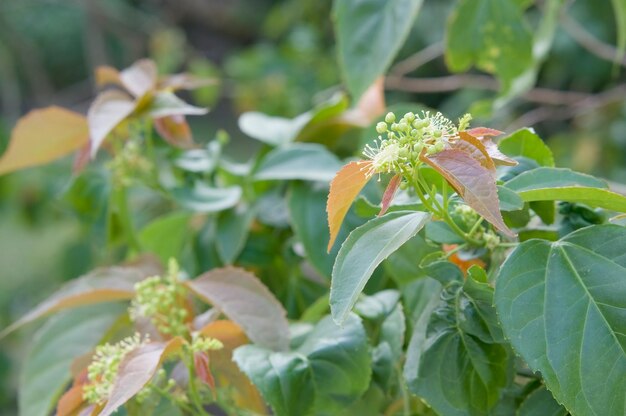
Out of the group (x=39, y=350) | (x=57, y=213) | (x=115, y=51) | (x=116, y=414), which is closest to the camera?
(x=116, y=414)

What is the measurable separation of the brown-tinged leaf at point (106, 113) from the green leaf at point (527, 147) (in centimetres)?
29

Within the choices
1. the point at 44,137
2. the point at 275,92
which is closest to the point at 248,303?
the point at 44,137

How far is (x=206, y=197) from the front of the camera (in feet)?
2.27

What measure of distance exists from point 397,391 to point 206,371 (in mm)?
165

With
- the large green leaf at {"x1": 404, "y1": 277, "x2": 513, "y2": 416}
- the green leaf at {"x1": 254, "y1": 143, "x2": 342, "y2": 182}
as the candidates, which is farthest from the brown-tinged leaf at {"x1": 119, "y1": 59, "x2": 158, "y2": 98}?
the large green leaf at {"x1": 404, "y1": 277, "x2": 513, "y2": 416}

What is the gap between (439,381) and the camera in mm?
414

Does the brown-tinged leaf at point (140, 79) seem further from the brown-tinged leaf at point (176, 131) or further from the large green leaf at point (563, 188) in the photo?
the large green leaf at point (563, 188)

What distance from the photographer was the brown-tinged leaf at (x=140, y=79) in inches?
26.0

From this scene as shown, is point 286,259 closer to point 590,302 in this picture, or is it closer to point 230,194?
point 230,194

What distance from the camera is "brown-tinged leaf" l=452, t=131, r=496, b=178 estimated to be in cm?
36

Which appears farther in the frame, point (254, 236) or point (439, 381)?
point (254, 236)

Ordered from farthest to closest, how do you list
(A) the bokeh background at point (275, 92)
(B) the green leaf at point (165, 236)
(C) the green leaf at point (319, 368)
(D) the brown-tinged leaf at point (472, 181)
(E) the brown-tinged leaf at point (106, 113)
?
(A) the bokeh background at point (275, 92)
(B) the green leaf at point (165, 236)
(E) the brown-tinged leaf at point (106, 113)
(C) the green leaf at point (319, 368)
(D) the brown-tinged leaf at point (472, 181)

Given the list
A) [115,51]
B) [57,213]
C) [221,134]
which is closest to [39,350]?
[221,134]

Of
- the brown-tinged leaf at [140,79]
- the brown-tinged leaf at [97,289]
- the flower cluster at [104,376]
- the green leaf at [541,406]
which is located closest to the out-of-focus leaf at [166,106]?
the brown-tinged leaf at [140,79]
